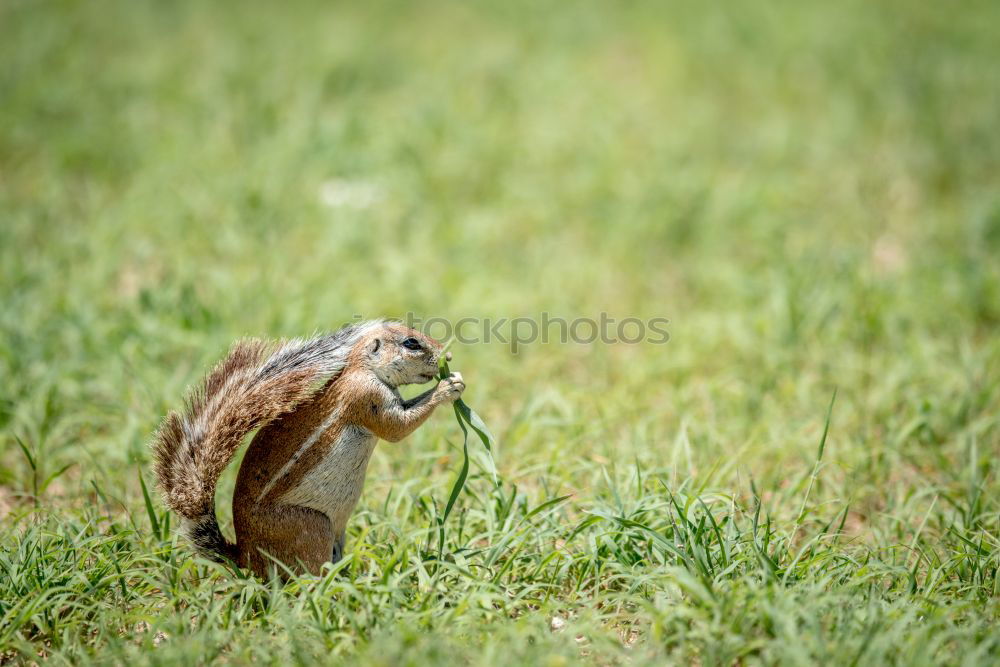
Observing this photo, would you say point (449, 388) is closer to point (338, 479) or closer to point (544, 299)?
point (338, 479)

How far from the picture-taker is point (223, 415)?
2.62m

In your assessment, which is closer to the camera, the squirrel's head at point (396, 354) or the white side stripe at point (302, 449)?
the white side stripe at point (302, 449)

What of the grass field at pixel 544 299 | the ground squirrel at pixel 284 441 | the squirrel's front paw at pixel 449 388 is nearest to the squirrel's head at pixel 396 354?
the ground squirrel at pixel 284 441

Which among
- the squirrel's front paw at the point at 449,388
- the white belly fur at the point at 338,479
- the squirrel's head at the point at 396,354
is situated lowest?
the white belly fur at the point at 338,479

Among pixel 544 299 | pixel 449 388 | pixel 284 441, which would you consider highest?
pixel 544 299

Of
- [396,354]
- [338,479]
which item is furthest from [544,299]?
[338,479]

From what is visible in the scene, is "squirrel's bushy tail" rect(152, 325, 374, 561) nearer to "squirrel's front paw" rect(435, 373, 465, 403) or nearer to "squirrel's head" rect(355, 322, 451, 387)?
"squirrel's head" rect(355, 322, 451, 387)

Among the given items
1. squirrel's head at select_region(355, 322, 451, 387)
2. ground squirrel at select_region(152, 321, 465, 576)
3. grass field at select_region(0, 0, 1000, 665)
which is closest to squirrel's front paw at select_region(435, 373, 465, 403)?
ground squirrel at select_region(152, 321, 465, 576)

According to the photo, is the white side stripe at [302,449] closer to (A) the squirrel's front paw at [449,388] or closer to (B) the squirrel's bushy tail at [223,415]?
(B) the squirrel's bushy tail at [223,415]

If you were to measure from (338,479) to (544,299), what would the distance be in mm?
2826

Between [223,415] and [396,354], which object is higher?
[396,354]

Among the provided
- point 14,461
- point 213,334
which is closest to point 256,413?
point 14,461

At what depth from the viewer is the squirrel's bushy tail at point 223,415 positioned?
2.61 metres

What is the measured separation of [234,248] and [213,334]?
1092mm
